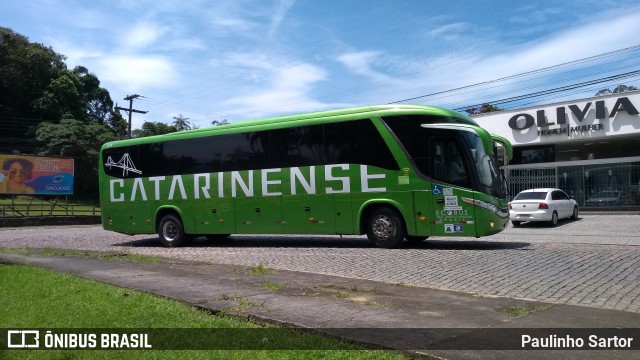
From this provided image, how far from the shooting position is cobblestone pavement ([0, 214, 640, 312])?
7.65 metres

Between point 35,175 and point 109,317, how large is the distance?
32.8 meters

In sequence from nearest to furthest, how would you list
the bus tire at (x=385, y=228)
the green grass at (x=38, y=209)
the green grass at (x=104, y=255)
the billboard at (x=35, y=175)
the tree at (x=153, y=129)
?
the green grass at (x=104, y=255) < the bus tire at (x=385, y=228) < the billboard at (x=35, y=175) < the green grass at (x=38, y=209) < the tree at (x=153, y=129)

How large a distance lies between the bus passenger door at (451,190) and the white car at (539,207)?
10.4 m

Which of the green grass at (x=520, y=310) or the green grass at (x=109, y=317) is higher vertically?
the green grass at (x=109, y=317)

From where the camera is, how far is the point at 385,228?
13703 millimetres

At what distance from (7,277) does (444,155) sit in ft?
31.8

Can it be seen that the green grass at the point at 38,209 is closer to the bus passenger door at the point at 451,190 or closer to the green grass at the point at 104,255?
the green grass at the point at 104,255

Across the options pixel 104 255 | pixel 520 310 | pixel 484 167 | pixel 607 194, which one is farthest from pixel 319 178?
pixel 607 194

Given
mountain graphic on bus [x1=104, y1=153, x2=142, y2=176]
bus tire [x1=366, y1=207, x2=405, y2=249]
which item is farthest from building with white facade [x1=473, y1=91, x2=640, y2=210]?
mountain graphic on bus [x1=104, y1=153, x2=142, y2=176]

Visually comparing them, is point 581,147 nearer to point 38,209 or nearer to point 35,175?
point 35,175

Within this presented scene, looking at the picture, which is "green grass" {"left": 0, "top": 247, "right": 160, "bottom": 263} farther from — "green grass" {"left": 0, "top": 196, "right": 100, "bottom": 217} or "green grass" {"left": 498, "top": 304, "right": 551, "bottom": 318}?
"green grass" {"left": 0, "top": 196, "right": 100, "bottom": 217}

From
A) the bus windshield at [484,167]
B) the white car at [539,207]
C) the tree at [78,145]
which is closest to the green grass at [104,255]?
the bus windshield at [484,167]

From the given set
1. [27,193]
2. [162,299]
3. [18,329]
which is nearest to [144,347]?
[18,329]

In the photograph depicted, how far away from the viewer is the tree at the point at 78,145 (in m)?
58.6
